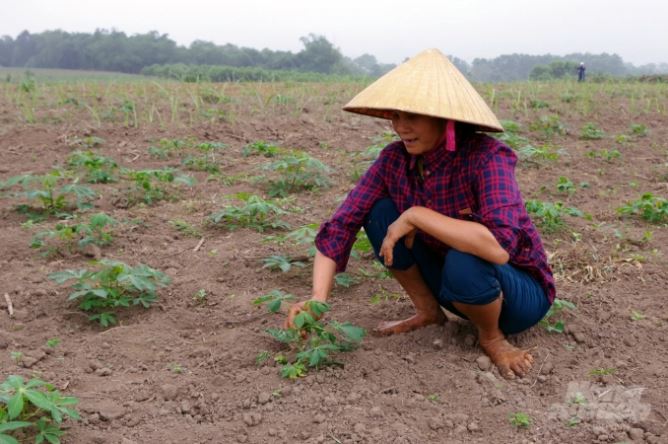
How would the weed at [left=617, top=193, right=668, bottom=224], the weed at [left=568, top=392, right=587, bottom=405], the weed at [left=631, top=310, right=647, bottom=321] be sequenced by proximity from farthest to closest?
the weed at [left=617, top=193, right=668, bottom=224] < the weed at [left=631, top=310, right=647, bottom=321] < the weed at [left=568, top=392, right=587, bottom=405]

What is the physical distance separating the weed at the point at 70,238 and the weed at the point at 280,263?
721mm

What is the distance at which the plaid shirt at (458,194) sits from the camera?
200cm

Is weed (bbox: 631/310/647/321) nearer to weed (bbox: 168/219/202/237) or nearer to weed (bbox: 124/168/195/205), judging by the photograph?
weed (bbox: 168/219/202/237)

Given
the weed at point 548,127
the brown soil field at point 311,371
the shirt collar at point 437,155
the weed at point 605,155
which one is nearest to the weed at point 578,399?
the brown soil field at point 311,371

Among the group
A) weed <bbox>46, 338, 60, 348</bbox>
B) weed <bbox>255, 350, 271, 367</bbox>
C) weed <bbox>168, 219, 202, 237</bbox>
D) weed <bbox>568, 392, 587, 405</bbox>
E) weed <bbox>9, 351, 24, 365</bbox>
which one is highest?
weed <bbox>168, 219, 202, 237</bbox>

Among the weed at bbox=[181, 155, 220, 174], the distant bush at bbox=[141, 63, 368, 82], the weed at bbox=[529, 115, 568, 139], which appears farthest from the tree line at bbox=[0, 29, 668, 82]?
the weed at bbox=[181, 155, 220, 174]

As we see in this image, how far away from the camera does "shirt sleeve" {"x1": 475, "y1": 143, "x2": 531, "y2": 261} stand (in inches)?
77.6

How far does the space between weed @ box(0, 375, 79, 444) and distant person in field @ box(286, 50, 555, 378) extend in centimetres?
70

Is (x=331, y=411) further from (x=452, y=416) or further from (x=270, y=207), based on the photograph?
(x=270, y=207)

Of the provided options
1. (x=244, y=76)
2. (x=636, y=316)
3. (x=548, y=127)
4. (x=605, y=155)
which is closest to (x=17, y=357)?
(x=636, y=316)

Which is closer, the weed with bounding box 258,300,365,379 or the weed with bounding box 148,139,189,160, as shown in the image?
the weed with bounding box 258,300,365,379

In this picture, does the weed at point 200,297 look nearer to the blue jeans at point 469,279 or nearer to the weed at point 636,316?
the blue jeans at point 469,279

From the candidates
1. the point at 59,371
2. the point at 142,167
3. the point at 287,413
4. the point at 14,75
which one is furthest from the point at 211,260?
the point at 14,75

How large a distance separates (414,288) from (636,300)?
0.92 metres
